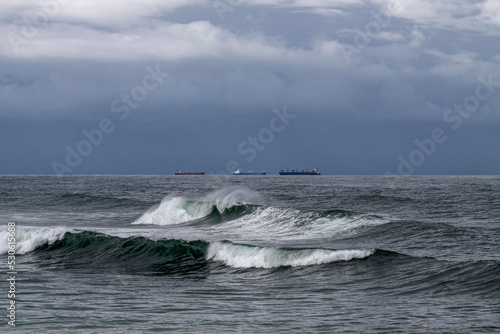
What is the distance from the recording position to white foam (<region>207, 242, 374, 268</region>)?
20.2 m

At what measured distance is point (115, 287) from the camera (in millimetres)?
17406

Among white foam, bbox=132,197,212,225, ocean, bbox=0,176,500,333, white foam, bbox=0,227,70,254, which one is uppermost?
ocean, bbox=0,176,500,333

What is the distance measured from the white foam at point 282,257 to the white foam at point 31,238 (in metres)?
9.35

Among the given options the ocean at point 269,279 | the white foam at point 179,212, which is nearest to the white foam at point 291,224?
the ocean at point 269,279

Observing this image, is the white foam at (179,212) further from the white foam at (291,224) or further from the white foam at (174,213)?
the white foam at (291,224)

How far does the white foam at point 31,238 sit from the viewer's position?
26.0 m

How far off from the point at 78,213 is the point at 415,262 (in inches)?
1367

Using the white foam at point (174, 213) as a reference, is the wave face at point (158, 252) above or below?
above

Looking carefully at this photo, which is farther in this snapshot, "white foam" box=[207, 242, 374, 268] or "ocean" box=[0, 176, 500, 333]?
"white foam" box=[207, 242, 374, 268]

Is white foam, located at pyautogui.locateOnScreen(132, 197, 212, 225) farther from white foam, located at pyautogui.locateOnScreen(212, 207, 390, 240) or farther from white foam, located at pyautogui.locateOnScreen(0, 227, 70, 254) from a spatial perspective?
white foam, located at pyautogui.locateOnScreen(0, 227, 70, 254)

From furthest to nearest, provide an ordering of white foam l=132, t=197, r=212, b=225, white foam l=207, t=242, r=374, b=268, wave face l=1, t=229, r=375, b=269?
white foam l=132, t=197, r=212, b=225, wave face l=1, t=229, r=375, b=269, white foam l=207, t=242, r=374, b=268

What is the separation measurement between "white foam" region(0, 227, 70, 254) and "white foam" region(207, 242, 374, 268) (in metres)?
9.35

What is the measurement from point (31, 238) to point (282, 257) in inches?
504

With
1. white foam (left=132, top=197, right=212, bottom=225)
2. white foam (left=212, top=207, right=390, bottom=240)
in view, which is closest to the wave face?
white foam (left=212, top=207, right=390, bottom=240)
